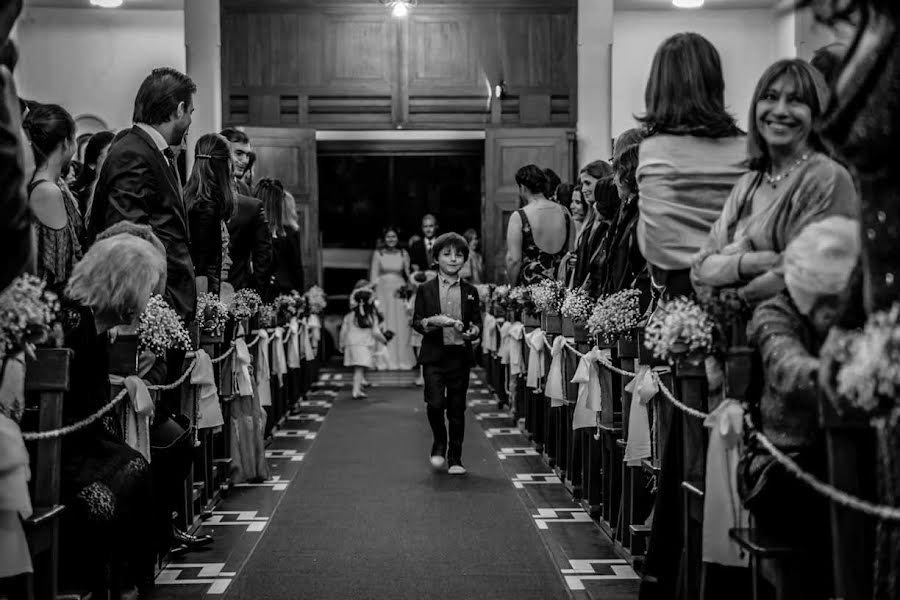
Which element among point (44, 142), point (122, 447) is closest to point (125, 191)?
point (44, 142)

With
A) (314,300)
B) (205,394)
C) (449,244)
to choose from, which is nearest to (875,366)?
(205,394)

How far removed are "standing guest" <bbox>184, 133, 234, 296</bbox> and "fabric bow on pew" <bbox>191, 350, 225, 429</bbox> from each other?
0.98 m

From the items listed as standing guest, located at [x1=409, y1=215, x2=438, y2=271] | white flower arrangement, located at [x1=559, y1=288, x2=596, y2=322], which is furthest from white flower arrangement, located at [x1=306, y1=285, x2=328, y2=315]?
white flower arrangement, located at [x1=559, y1=288, x2=596, y2=322]

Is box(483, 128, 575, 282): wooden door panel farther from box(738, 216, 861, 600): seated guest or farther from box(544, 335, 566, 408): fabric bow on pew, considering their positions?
box(738, 216, 861, 600): seated guest

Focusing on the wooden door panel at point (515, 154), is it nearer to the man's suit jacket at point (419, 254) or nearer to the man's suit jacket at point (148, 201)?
the man's suit jacket at point (419, 254)

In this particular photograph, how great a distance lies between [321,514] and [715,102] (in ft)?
10.7

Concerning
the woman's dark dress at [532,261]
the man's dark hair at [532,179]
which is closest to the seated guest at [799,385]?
the woman's dark dress at [532,261]

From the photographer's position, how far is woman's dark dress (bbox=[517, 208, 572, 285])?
903 centimetres

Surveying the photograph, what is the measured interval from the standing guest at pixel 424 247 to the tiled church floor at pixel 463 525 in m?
6.77

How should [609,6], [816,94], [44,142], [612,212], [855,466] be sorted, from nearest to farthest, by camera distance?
[855,466] < [816,94] < [44,142] < [612,212] < [609,6]

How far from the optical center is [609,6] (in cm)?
1358

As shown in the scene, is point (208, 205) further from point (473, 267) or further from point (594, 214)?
point (473, 267)

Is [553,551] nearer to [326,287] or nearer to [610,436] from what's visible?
[610,436]

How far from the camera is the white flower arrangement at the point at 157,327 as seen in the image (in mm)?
4453
